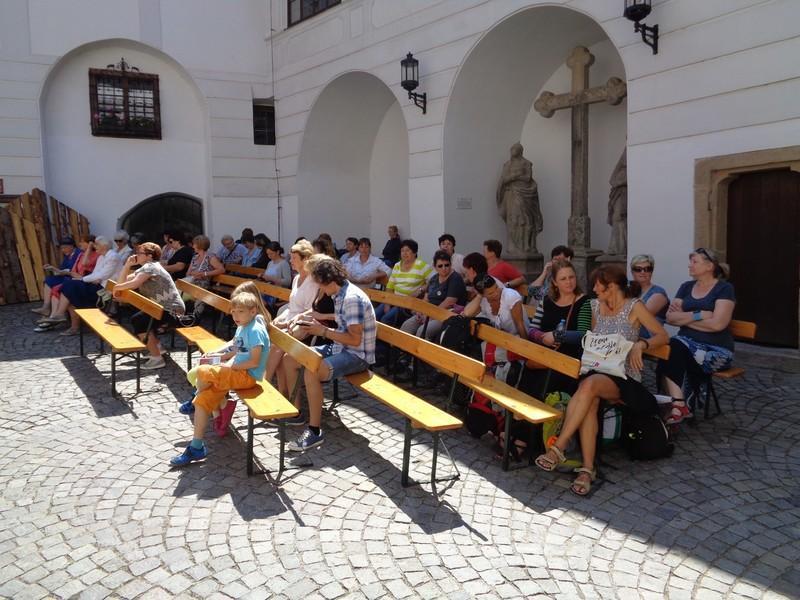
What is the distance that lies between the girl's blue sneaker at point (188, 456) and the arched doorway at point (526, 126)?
6824mm

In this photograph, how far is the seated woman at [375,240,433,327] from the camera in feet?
24.5

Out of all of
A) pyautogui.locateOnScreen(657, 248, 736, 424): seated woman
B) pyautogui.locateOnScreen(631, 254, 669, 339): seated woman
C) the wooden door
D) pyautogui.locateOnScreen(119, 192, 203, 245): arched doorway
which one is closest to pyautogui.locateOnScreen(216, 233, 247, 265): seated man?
pyautogui.locateOnScreen(119, 192, 203, 245): arched doorway

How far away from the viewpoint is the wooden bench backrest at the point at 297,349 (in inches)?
177

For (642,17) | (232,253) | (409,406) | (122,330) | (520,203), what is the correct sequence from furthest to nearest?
1. (232,253)
2. (520,203)
3. (642,17)
4. (122,330)
5. (409,406)

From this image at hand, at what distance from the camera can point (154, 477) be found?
421 cm

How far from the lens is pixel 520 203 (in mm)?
10758

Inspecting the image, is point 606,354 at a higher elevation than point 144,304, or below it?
below

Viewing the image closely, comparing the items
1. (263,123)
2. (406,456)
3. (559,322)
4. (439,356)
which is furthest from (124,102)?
(406,456)

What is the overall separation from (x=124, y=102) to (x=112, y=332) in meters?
8.72

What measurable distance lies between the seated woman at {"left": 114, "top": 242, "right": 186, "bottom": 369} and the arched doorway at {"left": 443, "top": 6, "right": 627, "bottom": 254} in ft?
16.0

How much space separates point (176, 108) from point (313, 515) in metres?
12.3

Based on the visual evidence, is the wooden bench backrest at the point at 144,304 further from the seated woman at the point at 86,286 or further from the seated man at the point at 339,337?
the seated man at the point at 339,337

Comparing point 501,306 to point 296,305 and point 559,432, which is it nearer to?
point 559,432

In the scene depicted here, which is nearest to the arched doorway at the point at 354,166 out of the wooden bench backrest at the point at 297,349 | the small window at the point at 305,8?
the small window at the point at 305,8
